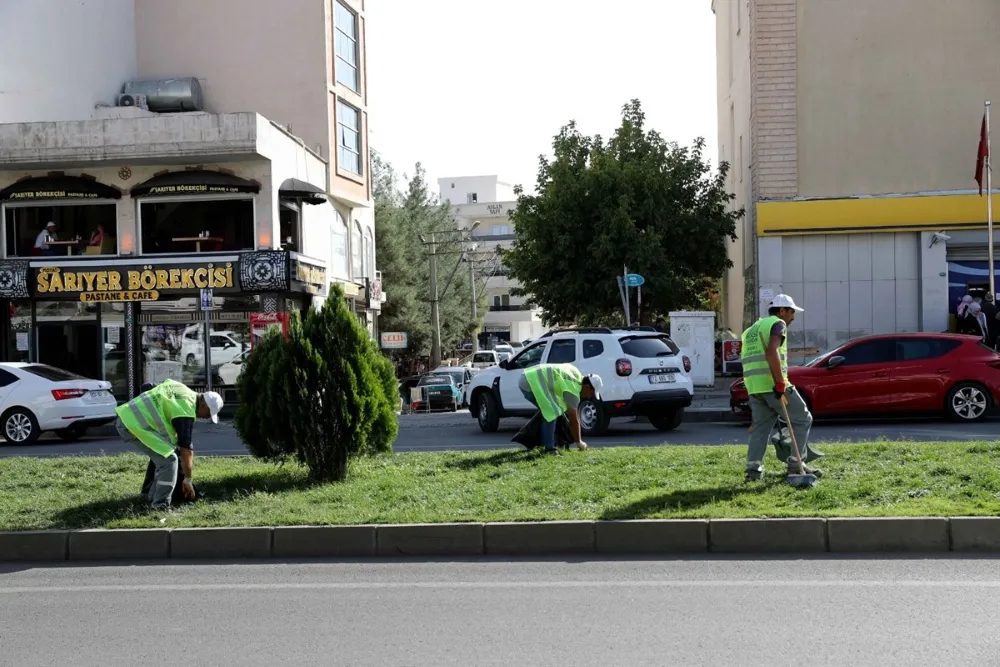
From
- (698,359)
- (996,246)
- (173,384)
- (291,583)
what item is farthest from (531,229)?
(291,583)

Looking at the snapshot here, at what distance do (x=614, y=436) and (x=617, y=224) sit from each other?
40.5ft

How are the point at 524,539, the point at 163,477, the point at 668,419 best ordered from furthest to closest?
the point at 668,419 < the point at 163,477 < the point at 524,539

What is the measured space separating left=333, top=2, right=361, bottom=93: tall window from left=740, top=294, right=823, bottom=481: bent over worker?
2479 centimetres

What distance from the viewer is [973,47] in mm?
26016

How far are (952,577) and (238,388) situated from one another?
6899 millimetres

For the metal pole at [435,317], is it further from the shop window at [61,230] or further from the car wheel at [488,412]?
the car wheel at [488,412]

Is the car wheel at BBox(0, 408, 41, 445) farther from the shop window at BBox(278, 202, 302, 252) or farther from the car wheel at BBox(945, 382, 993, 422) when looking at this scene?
the car wheel at BBox(945, 382, 993, 422)

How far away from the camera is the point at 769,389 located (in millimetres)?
9273

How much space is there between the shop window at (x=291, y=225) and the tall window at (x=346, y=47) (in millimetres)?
5744

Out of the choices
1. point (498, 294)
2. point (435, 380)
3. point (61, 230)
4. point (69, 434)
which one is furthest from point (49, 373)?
point (498, 294)

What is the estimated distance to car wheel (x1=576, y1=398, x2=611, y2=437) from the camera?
16.4 meters

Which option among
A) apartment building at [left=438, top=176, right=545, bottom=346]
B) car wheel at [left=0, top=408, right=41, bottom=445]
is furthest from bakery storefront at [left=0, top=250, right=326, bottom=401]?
apartment building at [left=438, top=176, right=545, bottom=346]

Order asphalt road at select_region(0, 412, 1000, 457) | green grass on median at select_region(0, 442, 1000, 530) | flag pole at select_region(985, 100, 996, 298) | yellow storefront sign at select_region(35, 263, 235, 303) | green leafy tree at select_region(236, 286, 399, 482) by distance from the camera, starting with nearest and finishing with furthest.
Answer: green grass on median at select_region(0, 442, 1000, 530), green leafy tree at select_region(236, 286, 399, 482), asphalt road at select_region(0, 412, 1000, 457), flag pole at select_region(985, 100, 996, 298), yellow storefront sign at select_region(35, 263, 235, 303)

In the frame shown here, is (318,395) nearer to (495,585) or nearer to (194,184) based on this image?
(495,585)
